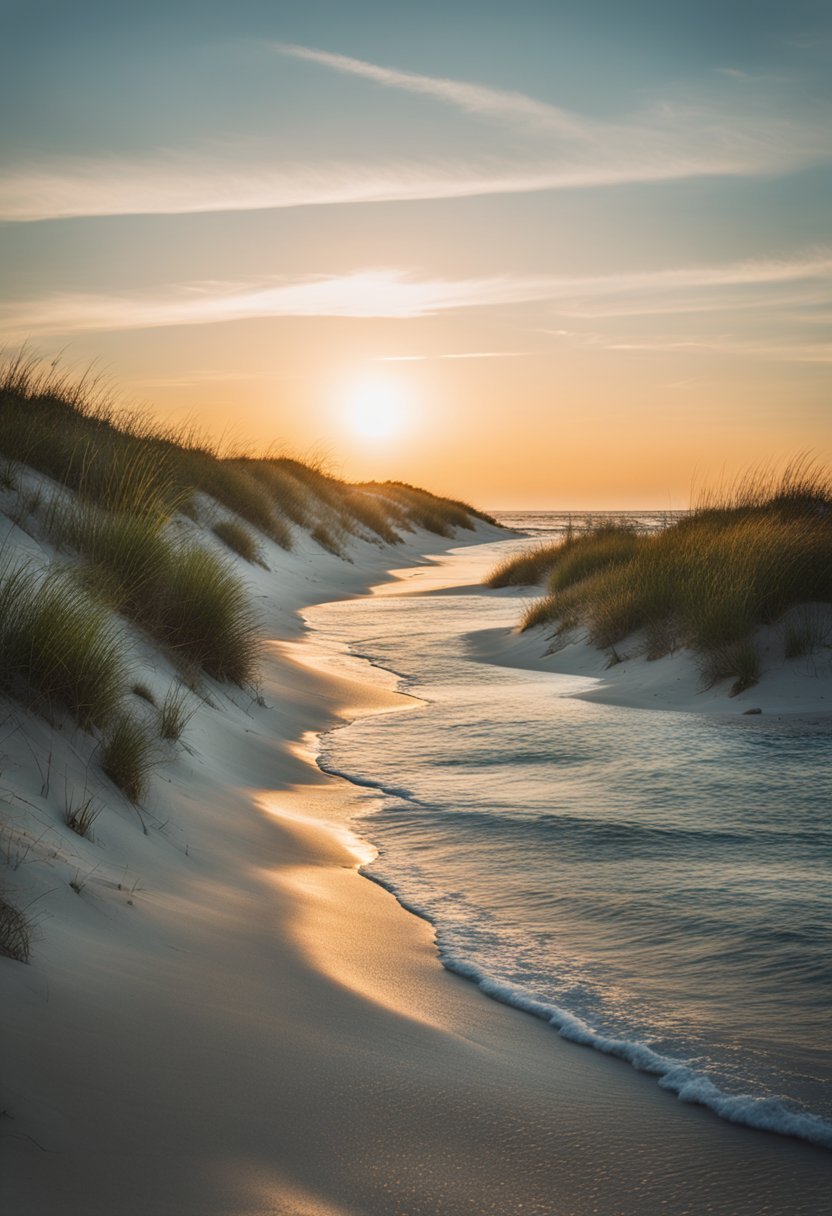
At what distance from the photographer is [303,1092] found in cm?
231

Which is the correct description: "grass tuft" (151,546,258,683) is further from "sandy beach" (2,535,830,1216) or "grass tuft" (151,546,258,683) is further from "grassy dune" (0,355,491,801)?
"sandy beach" (2,535,830,1216)

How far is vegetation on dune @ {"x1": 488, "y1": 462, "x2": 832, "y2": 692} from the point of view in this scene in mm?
8641

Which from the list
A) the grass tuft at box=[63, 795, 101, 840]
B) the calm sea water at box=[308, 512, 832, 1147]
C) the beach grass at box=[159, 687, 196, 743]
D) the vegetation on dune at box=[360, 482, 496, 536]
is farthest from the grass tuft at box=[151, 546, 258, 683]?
the vegetation on dune at box=[360, 482, 496, 536]

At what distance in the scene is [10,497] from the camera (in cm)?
761

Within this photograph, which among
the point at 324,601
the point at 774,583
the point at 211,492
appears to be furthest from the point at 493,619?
the point at 211,492

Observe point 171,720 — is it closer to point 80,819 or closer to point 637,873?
point 80,819

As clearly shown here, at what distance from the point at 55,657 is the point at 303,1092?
2.39 metres

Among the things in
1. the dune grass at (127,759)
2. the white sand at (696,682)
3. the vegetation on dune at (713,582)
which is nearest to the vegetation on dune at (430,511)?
the vegetation on dune at (713,582)

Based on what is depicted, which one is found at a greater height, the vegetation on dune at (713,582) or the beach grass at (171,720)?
the vegetation on dune at (713,582)

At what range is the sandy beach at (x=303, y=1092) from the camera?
1.91 meters

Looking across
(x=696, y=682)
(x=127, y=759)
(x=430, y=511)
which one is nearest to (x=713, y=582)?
(x=696, y=682)

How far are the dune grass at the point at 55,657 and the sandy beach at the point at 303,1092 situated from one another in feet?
2.96

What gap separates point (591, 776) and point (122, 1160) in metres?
4.14

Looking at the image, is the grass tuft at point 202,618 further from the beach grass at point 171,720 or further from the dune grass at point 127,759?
the dune grass at point 127,759
